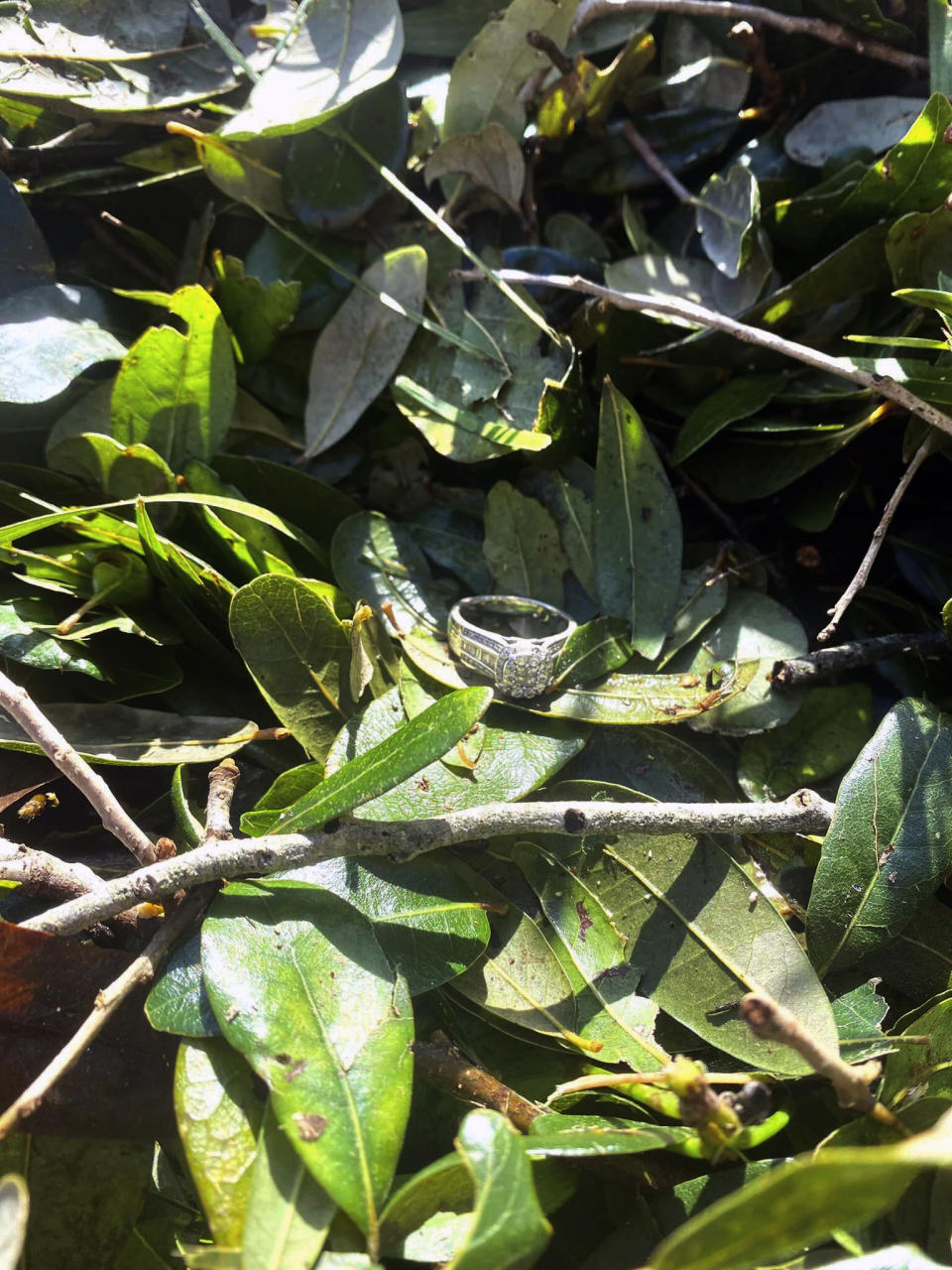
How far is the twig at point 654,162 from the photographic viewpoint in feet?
3.17

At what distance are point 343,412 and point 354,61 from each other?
0.35 m

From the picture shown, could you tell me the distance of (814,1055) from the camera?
50 centimetres

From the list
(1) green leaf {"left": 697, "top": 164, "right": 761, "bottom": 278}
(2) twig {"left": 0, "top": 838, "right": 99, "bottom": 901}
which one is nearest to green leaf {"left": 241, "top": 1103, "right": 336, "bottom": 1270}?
(2) twig {"left": 0, "top": 838, "right": 99, "bottom": 901}

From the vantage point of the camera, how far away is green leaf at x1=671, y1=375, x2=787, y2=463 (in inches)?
33.4

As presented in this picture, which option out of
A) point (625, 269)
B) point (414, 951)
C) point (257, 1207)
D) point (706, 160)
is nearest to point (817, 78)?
point (706, 160)

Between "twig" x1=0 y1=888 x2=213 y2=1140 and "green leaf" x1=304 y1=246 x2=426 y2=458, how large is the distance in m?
0.48

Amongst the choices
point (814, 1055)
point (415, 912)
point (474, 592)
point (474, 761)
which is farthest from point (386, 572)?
point (814, 1055)

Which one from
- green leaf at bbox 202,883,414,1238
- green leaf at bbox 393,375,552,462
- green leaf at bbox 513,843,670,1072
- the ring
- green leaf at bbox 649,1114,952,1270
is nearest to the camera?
green leaf at bbox 649,1114,952,1270

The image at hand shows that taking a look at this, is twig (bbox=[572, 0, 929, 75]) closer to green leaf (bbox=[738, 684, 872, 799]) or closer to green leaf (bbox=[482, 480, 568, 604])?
green leaf (bbox=[482, 480, 568, 604])

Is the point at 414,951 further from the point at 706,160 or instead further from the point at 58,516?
the point at 706,160

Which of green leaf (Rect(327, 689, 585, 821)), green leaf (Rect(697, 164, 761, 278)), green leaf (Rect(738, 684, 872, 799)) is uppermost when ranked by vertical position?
green leaf (Rect(697, 164, 761, 278))

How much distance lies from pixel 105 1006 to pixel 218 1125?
0.34 ft

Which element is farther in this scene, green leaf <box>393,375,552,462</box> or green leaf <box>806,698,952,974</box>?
green leaf <box>393,375,552,462</box>

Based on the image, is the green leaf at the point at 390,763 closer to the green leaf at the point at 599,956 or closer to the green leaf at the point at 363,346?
the green leaf at the point at 599,956
